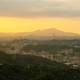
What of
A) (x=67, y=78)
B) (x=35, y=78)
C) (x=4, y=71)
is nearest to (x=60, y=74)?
(x=67, y=78)

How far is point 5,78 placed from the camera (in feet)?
154

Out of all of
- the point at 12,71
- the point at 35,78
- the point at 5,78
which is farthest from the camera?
the point at 12,71

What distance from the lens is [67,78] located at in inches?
2048

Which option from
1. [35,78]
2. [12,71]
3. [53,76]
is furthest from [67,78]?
[12,71]

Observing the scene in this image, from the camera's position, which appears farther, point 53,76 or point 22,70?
point 22,70

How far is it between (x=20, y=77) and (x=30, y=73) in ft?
17.4

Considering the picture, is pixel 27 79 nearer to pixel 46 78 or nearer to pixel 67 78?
pixel 46 78

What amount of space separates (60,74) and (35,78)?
583 centimetres

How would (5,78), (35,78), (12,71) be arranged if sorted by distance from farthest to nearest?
(12,71)
(35,78)
(5,78)

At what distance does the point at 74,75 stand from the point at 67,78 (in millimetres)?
3897

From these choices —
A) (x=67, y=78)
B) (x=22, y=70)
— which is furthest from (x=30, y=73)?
(x=67, y=78)

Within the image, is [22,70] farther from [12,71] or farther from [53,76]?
[53,76]

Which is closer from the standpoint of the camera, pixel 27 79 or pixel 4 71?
pixel 27 79

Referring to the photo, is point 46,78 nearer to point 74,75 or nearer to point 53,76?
point 53,76
